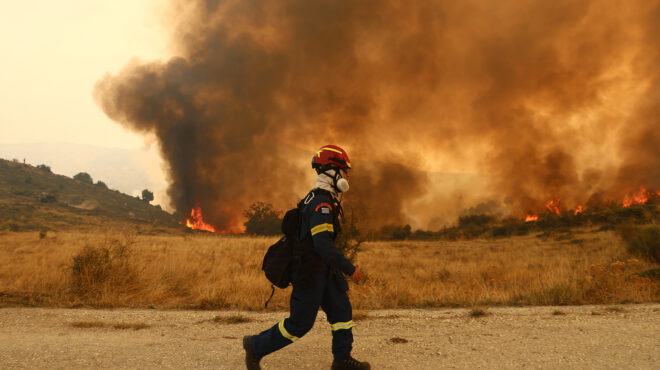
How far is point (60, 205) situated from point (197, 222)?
18294 mm

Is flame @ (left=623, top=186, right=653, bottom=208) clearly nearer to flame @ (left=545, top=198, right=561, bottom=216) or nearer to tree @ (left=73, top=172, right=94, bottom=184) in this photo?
flame @ (left=545, top=198, right=561, bottom=216)

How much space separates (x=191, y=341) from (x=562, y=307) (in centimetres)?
528

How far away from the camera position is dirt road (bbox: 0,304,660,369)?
11.8 feet

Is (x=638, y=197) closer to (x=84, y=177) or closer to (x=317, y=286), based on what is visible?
(x=317, y=286)

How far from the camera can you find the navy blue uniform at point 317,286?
9.80ft

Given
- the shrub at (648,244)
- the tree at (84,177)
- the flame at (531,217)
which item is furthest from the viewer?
the tree at (84,177)

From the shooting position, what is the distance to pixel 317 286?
10.2ft

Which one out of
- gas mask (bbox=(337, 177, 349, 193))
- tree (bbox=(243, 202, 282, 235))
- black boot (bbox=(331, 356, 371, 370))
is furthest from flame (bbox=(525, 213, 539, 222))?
gas mask (bbox=(337, 177, 349, 193))

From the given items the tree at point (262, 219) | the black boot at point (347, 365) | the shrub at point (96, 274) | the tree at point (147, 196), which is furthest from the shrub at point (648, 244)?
the tree at point (147, 196)

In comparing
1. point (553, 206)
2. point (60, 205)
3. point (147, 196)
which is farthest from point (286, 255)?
point (147, 196)

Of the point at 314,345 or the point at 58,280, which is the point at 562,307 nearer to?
the point at 314,345

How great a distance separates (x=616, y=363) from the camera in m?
3.41

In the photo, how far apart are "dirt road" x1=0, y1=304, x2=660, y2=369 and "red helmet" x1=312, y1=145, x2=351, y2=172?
1.81 meters

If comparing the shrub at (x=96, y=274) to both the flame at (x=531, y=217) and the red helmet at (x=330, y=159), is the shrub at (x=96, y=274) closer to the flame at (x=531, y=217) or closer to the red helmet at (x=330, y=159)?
the red helmet at (x=330, y=159)
